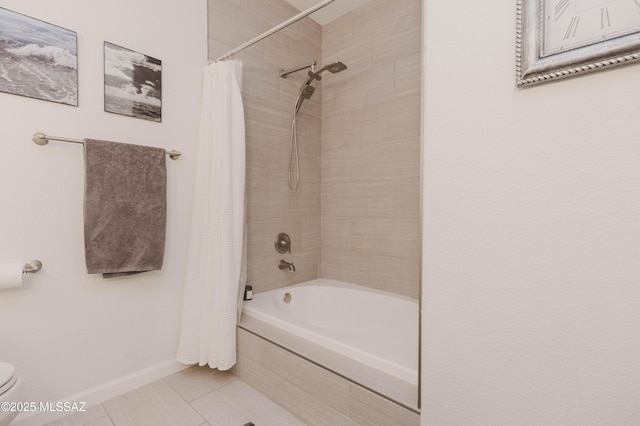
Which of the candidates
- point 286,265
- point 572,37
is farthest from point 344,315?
point 572,37

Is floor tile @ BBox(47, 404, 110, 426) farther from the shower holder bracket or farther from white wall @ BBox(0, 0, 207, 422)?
the shower holder bracket

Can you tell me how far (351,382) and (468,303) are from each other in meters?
0.56

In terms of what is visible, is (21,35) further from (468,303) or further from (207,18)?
(468,303)

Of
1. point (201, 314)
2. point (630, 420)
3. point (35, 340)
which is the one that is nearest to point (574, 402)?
point (630, 420)

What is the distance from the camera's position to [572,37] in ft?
2.02

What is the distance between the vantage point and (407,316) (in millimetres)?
1813

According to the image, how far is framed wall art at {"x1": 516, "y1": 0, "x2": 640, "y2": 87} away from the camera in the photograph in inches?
22.2

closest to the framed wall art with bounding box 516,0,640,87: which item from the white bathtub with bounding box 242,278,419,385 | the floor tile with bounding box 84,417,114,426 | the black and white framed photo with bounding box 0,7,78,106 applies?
the white bathtub with bounding box 242,278,419,385

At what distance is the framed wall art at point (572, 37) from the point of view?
563mm

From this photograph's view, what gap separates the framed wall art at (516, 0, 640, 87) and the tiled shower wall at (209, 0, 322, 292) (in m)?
1.61

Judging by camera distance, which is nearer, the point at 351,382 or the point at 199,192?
the point at 351,382

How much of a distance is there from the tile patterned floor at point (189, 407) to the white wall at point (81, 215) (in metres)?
0.11

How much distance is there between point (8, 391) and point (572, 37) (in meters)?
1.82

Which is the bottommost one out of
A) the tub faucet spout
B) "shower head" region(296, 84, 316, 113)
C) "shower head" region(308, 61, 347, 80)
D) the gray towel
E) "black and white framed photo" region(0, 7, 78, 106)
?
the tub faucet spout
